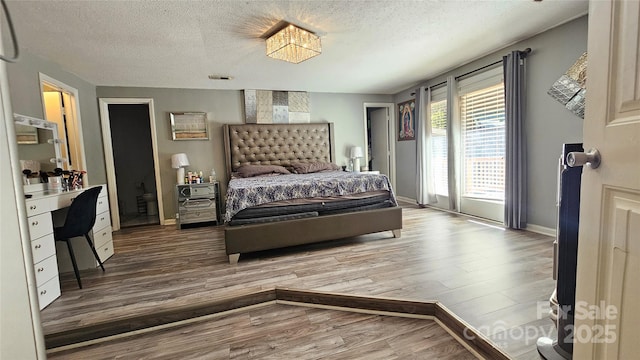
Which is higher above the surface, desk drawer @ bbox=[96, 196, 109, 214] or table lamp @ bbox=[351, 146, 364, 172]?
table lamp @ bbox=[351, 146, 364, 172]

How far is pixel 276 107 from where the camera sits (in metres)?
5.11

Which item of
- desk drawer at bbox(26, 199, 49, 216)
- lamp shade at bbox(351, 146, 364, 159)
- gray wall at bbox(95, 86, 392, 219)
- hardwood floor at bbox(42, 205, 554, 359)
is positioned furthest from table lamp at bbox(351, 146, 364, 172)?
desk drawer at bbox(26, 199, 49, 216)

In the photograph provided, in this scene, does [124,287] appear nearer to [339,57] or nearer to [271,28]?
[271,28]

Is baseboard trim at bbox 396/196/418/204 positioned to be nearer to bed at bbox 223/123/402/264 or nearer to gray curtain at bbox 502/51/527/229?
gray curtain at bbox 502/51/527/229

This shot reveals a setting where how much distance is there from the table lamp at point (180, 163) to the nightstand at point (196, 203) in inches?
9.6

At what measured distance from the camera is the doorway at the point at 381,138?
5.93m

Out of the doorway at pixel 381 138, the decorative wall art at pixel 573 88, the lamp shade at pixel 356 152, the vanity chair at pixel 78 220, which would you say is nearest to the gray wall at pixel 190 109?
the lamp shade at pixel 356 152

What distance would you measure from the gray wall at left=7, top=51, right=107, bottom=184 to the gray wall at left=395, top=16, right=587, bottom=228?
4770mm

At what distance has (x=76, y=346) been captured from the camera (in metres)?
1.79

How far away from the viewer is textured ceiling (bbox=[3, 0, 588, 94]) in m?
2.27

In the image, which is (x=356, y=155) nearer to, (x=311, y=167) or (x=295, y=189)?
(x=311, y=167)

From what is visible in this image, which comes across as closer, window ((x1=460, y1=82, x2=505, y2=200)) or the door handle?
the door handle

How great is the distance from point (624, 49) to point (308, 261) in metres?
2.56

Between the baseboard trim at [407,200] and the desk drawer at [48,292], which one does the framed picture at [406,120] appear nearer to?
the baseboard trim at [407,200]
